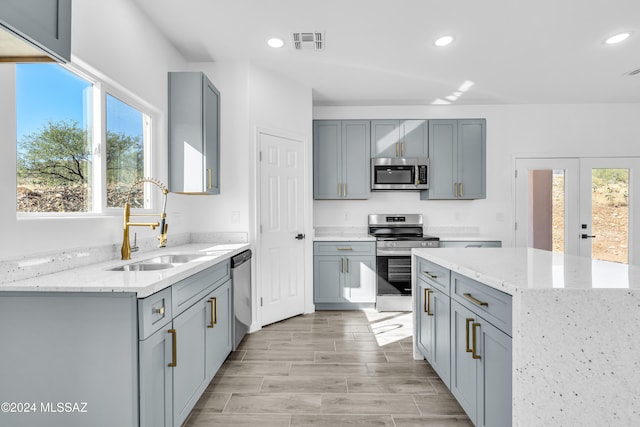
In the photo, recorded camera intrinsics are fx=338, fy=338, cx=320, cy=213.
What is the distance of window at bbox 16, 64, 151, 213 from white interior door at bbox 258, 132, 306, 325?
50.0 inches

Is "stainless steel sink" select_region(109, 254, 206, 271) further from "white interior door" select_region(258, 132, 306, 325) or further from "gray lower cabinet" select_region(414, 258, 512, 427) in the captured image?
"gray lower cabinet" select_region(414, 258, 512, 427)

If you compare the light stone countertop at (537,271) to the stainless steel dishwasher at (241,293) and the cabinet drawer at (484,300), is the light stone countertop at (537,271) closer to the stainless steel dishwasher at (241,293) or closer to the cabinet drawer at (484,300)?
the cabinet drawer at (484,300)

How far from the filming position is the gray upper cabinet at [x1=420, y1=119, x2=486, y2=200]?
174 inches

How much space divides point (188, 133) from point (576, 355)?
288 centimetres

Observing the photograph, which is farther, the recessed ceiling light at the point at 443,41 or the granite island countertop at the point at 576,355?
the recessed ceiling light at the point at 443,41

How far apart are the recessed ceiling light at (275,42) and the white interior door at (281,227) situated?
831mm

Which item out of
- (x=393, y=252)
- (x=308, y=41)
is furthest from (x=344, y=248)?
(x=308, y=41)

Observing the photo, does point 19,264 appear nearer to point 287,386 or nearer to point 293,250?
point 287,386

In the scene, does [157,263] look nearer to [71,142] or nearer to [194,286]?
[194,286]

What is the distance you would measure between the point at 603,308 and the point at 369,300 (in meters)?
2.96

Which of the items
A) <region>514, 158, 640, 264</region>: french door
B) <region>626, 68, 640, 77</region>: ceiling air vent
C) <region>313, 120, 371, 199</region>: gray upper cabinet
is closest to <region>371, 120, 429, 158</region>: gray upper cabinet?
<region>313, 120, 371, 199</region>: gray upper cabinet

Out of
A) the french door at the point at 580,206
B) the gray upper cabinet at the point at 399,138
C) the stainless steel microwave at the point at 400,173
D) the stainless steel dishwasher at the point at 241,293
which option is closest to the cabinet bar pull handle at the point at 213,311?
the stainless steel dishwasher at the point at 241,293

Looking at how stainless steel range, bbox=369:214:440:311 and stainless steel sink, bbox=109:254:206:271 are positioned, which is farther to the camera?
stainless steel range, bbox=369:214:440:311

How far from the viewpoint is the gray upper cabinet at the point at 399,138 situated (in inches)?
173
